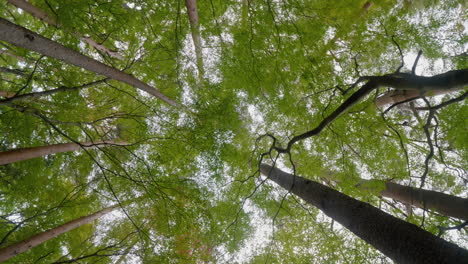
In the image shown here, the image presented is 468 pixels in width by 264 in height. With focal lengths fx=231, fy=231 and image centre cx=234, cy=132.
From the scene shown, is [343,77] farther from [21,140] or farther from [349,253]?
[21,140]

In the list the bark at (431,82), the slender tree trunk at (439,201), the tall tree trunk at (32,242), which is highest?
the slender tree trunk at (439,201)

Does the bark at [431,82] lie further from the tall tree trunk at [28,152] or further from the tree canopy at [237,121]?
the tall tree trunk at [28,152]

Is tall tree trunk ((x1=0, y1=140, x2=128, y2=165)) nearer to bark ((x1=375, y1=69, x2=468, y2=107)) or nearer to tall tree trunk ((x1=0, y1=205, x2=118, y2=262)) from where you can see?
tall tree trunk ((x1=0, y1=205, x2=118, y2=262))

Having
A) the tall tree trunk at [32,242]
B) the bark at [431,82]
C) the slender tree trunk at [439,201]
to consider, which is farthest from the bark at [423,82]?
the tall tree trunk at [32,242]

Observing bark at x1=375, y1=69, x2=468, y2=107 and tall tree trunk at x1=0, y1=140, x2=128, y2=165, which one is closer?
bark at x1=375, y1=69, x2=468, y2=107

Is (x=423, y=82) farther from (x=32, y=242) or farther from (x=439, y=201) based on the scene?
(x=32, y=242)

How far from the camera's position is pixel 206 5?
15.7ft

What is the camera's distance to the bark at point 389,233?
1.45 meters

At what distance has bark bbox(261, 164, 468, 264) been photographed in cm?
145

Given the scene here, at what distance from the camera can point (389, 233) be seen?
1867 millimetres

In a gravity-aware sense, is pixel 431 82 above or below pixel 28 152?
above

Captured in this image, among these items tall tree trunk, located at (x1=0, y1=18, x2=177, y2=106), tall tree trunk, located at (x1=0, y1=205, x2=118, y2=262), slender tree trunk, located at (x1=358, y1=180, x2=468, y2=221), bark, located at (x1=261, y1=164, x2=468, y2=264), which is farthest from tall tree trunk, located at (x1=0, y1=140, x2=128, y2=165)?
slender tree trunk, located at (x1=358, y1=180, x2=468, y2=221)

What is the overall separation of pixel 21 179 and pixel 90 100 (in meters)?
2.18

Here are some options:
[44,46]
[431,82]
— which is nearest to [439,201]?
[431,82]
